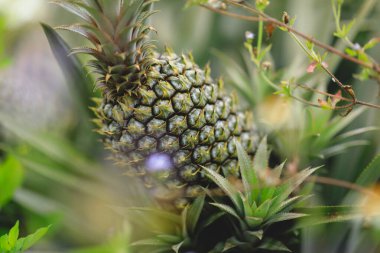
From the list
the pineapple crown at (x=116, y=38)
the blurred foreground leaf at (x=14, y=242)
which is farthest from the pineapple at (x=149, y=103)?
the blurred foreground leaf at (x=14, y=242)

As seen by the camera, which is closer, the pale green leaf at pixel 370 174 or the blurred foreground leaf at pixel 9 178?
the pale green leaf at pixel 370 174

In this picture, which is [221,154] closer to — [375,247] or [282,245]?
[282,245]

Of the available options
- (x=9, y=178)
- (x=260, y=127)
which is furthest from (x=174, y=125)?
(x=9, y=178)

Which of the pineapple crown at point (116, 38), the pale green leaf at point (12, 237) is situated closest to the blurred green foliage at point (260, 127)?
the pale green leaf at point (12, 237)

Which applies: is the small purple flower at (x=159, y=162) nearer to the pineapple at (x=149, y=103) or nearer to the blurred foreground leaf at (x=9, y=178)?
the pineapple at (x=149, y=103)

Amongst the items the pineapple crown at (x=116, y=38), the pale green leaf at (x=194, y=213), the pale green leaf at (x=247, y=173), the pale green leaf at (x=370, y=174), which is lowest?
the pale green leaf at (x=194, y=213)

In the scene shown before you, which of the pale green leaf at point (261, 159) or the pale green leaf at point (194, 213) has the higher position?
the pale green leaf at point (261, 159)

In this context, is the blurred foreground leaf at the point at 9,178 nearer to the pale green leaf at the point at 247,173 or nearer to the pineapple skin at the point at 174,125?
the pineapple skin at the point at 174,125

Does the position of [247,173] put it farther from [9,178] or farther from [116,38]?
[9,178]
